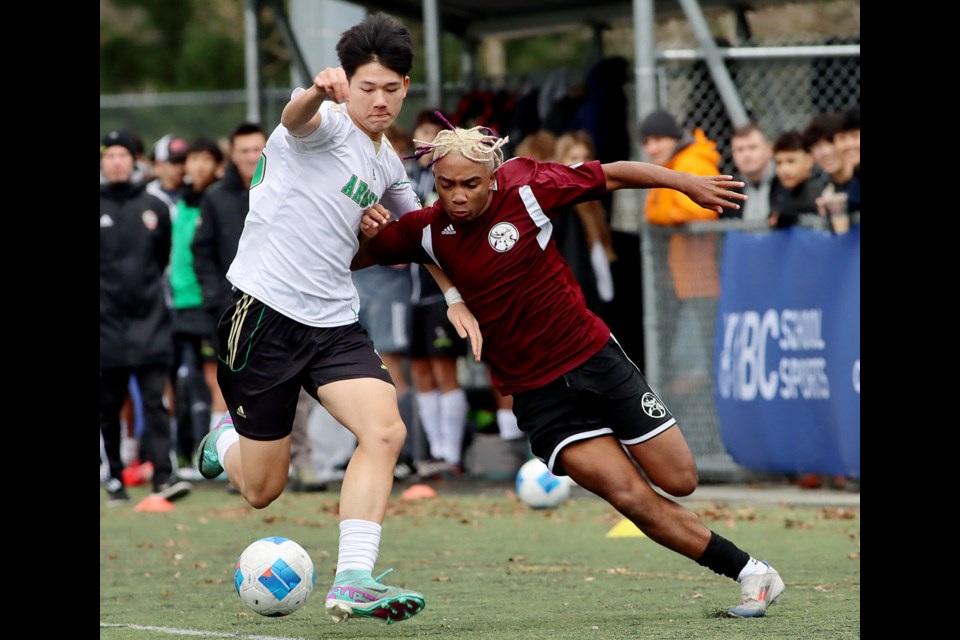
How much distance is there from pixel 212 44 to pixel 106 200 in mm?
18890

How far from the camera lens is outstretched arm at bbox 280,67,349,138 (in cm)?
580

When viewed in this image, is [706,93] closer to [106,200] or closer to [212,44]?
[106,200]

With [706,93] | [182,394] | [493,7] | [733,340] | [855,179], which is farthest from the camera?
[493,7]

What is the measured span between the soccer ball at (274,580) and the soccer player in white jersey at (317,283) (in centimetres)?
35

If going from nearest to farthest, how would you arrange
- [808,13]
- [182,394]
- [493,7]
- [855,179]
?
[855,179], [182,394], [493,7], [808,13]

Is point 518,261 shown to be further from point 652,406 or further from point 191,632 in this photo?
point 191,632

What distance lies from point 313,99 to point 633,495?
6.83 ft

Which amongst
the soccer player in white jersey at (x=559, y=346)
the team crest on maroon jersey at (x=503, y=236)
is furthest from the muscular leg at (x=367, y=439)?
the team crest on maroon jersey at (x=503, y=236)

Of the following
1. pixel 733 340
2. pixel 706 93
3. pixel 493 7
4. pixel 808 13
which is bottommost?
pixel 733 340

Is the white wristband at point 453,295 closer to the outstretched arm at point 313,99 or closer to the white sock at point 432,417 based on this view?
the outstretched arm at point 313,99

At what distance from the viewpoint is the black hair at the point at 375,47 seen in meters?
6.29

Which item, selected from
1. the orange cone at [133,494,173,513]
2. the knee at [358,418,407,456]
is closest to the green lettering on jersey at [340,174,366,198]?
the knee at [358,418,407,456]
